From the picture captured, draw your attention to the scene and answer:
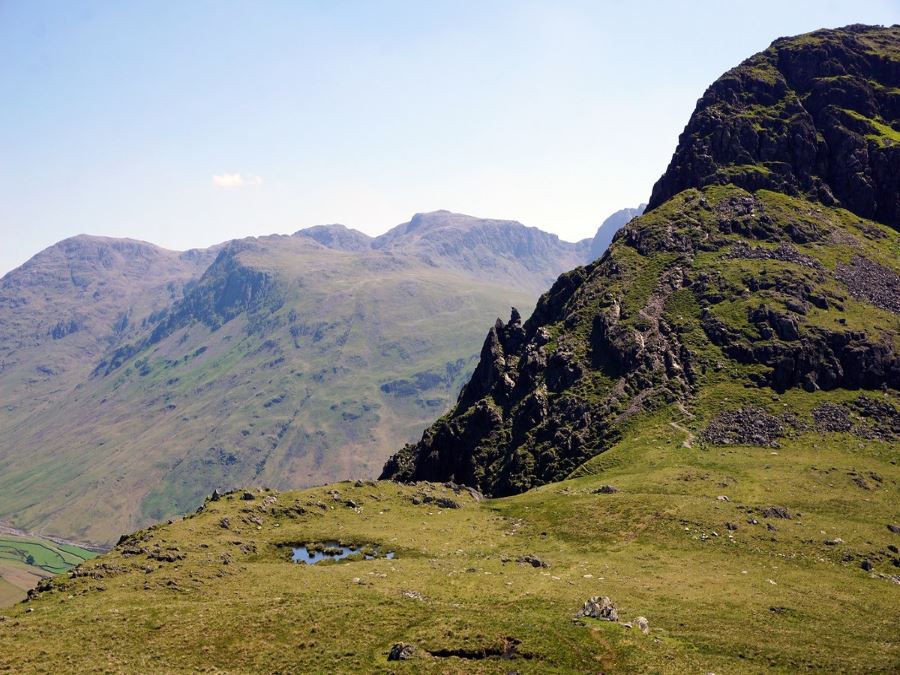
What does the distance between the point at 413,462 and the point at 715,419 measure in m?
84.0

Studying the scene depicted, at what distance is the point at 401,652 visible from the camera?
5659cm

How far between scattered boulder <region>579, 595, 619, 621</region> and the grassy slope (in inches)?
59.7

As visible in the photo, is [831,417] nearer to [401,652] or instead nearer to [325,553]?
[325,553]

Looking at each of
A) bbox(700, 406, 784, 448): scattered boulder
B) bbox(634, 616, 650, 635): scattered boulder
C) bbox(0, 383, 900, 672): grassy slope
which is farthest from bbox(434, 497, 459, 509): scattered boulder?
bbox(634, 616, 650, 635): scattered boulder

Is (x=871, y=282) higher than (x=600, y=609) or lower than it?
higher

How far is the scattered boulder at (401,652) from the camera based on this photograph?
56.3 metres

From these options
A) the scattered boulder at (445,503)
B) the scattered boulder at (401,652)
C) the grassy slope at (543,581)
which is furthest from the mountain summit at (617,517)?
the scattered boulder at (445,503)

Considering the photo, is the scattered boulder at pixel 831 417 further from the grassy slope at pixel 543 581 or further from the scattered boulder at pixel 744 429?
the scattered boulder at pixel 744 429

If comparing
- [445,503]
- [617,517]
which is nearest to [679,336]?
[617,517]

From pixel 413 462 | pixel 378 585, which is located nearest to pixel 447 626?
pixel 378 585

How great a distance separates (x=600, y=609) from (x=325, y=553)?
48869 mm

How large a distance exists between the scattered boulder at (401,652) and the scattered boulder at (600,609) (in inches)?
702

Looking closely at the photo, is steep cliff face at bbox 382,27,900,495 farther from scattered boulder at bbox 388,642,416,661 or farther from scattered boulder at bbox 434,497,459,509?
scattered boulder at bbox 388,642,416,661

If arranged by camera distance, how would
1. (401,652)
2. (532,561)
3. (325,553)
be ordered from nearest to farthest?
(401,652)
(532,561)
(325,553)
